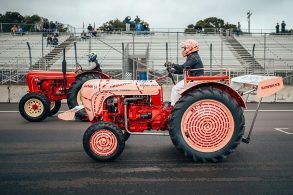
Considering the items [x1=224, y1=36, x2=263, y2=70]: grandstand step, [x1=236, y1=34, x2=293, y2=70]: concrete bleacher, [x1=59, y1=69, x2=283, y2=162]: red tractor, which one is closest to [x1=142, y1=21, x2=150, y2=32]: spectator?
[x1=224, y1=36, x2=263, y2=70]: grandstand step

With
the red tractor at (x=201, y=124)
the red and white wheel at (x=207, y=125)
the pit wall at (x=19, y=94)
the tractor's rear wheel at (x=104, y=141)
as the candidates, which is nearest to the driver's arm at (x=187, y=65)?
the red tractor at (x=201, y=124)

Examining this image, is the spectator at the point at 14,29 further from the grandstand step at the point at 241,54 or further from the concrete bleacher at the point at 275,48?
the concrete bleacher at the point at 275,48

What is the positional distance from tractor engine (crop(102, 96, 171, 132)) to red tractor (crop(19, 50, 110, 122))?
4133mm

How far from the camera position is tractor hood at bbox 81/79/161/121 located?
5.58 metres

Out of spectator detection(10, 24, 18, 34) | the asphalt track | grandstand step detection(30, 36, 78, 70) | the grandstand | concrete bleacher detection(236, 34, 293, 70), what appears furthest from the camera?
spectator detection(10, 24, 18, 34)

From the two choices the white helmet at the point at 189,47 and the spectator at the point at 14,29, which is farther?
the spectator at the point at 14,29

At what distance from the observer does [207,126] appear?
5.31 meters

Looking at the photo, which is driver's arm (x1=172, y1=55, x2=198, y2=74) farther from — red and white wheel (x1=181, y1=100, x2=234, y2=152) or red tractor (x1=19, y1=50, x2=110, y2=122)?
red tractor (x1=19, y1=50, x2=110, y2=122)

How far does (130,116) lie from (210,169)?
1388mm

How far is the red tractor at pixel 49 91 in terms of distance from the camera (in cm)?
965

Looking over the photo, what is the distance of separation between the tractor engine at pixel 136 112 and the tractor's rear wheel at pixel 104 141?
1.13 feet

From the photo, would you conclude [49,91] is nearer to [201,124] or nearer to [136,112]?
[136,112]

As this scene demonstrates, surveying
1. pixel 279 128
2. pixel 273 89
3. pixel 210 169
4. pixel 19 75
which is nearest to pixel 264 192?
pixel 210 169

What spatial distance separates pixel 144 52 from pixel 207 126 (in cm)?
1806
